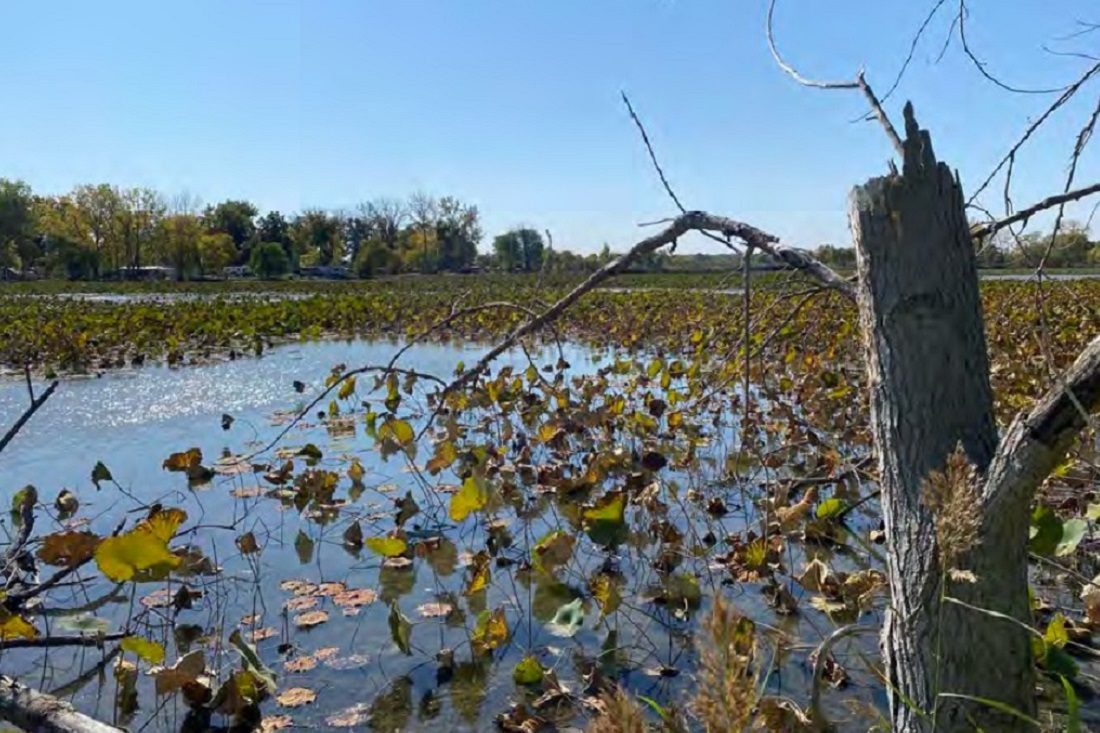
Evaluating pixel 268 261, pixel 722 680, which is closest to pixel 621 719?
pixel 722 680

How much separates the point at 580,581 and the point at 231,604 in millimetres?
1364

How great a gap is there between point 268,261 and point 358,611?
54753mm

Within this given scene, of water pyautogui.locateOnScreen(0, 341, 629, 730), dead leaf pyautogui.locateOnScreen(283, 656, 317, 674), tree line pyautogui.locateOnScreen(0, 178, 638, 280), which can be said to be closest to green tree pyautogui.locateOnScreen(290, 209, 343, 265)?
tree line pyautogui.locateOnScreen(0, 178, 638, 280)

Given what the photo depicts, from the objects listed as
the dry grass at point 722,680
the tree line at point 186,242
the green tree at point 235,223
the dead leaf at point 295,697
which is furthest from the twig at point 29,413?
the green tree at point 235,223

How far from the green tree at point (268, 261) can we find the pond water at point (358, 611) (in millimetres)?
50806

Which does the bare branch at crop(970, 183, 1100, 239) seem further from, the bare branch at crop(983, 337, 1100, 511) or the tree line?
the tree line

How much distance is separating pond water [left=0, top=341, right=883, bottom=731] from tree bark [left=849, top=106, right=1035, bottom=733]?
1330 millimetres

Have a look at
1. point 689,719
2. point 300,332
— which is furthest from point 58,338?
point 689,719

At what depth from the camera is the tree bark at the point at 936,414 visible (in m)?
1.33

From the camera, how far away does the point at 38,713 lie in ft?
5.64

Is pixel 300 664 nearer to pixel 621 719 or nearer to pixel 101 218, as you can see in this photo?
pixel 621 719

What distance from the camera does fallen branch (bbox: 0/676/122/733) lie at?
5.31ft

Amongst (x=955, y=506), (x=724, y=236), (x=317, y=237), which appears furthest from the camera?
(x=317, y=237)

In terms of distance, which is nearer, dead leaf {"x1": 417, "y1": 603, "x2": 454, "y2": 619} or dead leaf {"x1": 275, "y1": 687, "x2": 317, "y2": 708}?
dead leaf {"x1": 275, "y1": 687, "x2": 317, "y2": 708}
